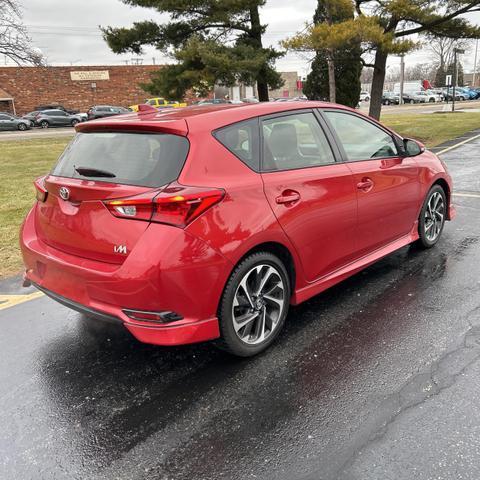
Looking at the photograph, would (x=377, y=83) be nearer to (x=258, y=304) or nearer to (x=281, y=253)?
(x=281, y=253)

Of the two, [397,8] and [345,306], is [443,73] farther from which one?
[345,306]

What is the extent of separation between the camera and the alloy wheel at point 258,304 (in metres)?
3.12

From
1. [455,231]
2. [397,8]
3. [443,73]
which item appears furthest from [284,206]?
[443,73]

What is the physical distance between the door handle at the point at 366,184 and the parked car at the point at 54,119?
120 feet

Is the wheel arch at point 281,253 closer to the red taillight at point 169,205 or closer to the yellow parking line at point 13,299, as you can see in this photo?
the red taillight at point 169,205

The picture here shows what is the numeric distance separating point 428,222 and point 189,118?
3.12 metres

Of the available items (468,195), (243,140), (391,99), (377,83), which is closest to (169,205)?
(243,140)

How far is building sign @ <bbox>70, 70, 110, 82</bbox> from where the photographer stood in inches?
1908

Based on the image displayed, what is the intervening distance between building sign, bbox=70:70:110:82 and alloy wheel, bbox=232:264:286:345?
167ft

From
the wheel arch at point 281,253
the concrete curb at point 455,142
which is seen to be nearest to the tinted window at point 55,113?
the concrete curb at point 455,142

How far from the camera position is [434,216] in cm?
516

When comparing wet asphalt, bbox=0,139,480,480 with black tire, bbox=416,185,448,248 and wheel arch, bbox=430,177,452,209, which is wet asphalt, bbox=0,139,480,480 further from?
wheel arch, bbox=430,177,452,209

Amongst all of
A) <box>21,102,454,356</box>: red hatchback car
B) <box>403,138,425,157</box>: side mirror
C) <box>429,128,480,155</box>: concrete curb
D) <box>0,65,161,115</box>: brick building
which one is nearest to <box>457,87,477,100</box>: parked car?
<box>0,65,161,115</box>: brick building

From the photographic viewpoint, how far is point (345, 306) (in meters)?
3.99
